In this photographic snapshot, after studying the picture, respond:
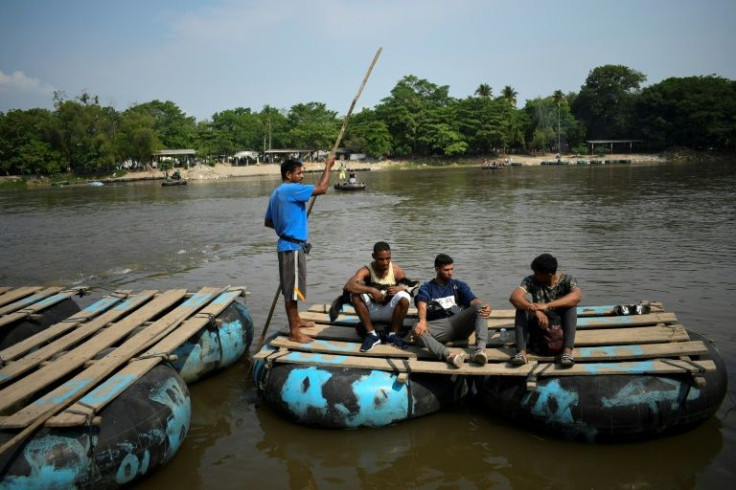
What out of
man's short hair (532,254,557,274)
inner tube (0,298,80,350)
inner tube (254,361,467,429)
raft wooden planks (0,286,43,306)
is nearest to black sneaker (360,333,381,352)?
inner tube (254,361,467,429)

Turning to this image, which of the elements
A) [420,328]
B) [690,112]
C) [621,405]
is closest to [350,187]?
[420,328]

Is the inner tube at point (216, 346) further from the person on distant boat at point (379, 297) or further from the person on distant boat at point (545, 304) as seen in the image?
the person on distant boat at point (545, 304)

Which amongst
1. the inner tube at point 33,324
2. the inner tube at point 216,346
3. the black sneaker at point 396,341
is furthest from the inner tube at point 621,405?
the inner tube at point 33,324

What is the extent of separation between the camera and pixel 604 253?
13.3 meters

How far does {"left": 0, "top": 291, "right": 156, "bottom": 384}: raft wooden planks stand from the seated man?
2.97 m

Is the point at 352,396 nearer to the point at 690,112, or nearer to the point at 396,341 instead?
the point at 396,341

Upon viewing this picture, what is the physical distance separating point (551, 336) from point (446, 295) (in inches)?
47.2

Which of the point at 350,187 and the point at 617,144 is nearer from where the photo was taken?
the point at 350,187

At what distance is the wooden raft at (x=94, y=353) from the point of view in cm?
454

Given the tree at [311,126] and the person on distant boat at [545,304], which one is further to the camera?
the tree at [311,126]

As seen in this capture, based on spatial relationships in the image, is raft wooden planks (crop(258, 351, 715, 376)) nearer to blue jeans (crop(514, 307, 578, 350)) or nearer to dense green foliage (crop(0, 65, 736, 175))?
blue jeans (crop(514, 307, 578, 350))

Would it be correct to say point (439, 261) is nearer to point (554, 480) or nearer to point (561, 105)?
point (554, 480)

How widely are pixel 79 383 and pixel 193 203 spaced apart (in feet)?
98.8

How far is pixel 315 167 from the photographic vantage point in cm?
7694
